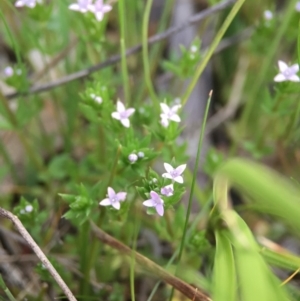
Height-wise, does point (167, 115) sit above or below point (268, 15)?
below

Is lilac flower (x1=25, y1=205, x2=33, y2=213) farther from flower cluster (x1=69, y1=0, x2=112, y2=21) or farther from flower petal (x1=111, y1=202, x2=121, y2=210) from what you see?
flower cluster (x1=69, y1=0, x2=112, y2=21)

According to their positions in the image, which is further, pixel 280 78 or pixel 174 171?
pixel 280 78

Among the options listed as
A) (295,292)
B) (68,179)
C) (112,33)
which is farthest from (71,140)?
(295,292)

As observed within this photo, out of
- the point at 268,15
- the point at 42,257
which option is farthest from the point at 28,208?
the point at 268,15

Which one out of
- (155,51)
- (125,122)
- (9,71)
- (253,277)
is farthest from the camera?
(155,51)

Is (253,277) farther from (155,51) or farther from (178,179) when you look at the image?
(155,51)

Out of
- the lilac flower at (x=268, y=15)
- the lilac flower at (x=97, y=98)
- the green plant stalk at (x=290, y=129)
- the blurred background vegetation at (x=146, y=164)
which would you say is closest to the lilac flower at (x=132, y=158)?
the blurred background vegetation at (x=146, y=164)

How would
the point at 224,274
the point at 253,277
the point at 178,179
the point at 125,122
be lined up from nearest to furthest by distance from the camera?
the point at 253,277 < the point at 224,274 < the point at 178,179 < the point at 125,122

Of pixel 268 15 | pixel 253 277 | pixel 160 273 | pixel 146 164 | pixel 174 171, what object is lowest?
pixel 253 277
